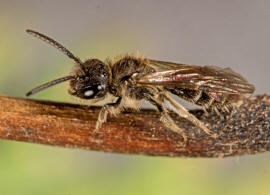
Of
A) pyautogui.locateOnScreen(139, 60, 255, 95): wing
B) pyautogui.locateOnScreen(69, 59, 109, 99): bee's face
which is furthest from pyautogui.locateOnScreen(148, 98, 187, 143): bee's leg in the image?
pyautogui.locateOnScreen(69, 59, 109, 99): bee's face

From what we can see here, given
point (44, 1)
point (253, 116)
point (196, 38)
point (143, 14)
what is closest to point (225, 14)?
point (196, 38)

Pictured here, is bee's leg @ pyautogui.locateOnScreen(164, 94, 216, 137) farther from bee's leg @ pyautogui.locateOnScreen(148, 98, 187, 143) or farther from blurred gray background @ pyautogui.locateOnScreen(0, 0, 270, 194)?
blurred gray background @ pyautogui.locateOnScreen(0, 0, 270, 194)

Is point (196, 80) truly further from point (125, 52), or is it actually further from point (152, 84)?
point (125, 52)

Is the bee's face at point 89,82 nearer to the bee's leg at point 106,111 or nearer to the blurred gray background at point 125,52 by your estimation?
the bee's leg at point 106,111

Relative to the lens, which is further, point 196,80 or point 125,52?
point 125,52

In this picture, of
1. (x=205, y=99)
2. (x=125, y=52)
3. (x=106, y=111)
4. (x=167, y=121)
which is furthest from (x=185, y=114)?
(x=125, y=52)
